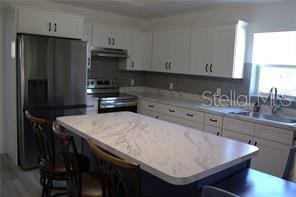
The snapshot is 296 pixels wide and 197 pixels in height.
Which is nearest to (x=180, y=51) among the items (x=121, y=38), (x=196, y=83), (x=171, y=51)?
(x=171, y=51)

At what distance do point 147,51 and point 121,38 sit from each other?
23.3 inches

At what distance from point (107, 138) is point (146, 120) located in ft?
2.55

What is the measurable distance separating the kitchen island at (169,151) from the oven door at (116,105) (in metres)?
1.78

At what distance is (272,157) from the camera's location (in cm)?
307

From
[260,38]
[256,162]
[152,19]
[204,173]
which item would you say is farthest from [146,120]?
[152,19]

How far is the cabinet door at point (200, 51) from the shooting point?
411cm

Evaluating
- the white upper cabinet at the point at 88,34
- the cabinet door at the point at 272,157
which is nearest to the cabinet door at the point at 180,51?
the white upper cabinet at the point at 88,34

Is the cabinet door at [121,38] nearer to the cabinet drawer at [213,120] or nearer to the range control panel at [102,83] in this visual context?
the range control panel at [102,83]

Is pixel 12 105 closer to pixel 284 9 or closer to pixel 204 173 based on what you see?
pixel 204 173

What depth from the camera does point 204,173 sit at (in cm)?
147

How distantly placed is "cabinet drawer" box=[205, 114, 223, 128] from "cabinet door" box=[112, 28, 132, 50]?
2.11m

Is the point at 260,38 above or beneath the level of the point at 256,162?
above

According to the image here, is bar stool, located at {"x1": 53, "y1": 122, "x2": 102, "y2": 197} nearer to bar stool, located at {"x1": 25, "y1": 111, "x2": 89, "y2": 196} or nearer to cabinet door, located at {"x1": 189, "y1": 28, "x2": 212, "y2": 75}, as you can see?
bar stool, located at {"x1": 25, "y1": 111, "x2": 89, "y2": 196}

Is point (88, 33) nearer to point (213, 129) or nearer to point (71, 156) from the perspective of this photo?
point (213, 129)
